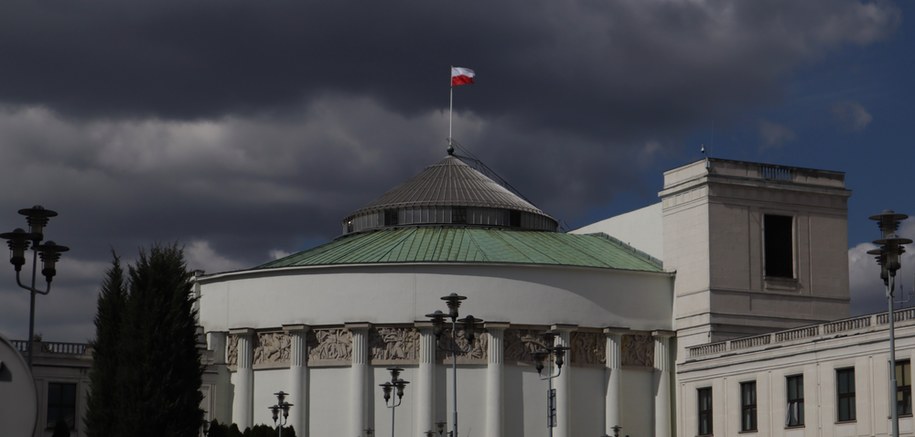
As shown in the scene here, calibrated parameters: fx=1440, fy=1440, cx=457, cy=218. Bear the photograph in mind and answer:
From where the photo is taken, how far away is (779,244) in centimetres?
7706

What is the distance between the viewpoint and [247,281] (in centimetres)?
7775

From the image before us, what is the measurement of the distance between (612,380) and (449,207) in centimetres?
1508

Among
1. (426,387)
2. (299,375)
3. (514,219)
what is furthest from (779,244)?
(299,375)

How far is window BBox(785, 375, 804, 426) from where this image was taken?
207ft

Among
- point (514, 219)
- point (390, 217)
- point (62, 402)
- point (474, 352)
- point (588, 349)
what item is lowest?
point (62, 402)

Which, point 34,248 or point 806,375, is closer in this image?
point 34,248

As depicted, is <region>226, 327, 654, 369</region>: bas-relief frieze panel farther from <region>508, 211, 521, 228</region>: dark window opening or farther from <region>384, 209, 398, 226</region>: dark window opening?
<region>384, 209, 398, 226</region>: dark window opening

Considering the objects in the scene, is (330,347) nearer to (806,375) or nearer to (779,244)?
(779,244)

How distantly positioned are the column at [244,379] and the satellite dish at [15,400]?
64369mm

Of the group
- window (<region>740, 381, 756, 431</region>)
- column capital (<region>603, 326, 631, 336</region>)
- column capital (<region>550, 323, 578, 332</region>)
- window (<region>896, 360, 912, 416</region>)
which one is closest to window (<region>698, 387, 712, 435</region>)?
window (<region>740, 381, 756, 431</region>)

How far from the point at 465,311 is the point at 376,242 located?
389 inches

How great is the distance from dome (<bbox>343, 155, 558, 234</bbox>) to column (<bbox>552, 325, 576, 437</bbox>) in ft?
38.2

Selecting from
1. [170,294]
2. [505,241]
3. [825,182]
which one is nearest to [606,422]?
[505,241]

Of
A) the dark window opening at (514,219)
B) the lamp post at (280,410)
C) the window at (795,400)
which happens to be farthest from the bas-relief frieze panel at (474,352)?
the window at (795,400)
